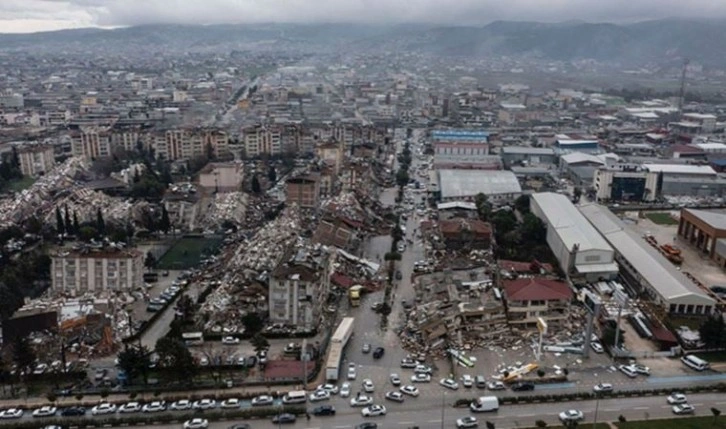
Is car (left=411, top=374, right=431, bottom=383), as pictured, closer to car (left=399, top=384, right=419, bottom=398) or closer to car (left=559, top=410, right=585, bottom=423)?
car (left=399, top=384, right=419, bottom=398)

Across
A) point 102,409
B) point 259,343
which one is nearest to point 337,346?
point 259,343

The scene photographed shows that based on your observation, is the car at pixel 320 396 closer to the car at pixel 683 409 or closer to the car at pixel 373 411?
the car at pixel 373 411

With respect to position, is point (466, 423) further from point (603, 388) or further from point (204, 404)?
point (204, 404)

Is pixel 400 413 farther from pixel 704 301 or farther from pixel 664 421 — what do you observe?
pixel 704 301

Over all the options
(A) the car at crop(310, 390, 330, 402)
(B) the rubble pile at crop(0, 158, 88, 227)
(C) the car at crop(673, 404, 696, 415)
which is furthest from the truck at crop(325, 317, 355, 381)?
(B) the rubble pile at crop(0, 158, 88, 227)

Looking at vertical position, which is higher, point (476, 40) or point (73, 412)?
point (476, 40)

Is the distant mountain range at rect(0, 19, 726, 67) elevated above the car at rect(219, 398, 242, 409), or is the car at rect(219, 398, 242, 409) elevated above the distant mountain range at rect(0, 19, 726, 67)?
the distant mountain range at rect(0, 19, 726, 67)
